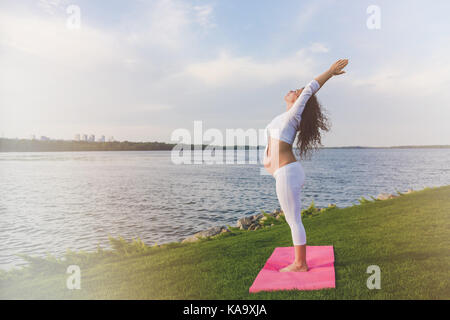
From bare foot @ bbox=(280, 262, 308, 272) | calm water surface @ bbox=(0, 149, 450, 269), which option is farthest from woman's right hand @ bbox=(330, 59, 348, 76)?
calm water surface @ bbox=(0, 149, 450, 269)

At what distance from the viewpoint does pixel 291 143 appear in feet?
13.1

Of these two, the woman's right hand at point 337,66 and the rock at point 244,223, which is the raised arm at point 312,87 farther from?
the rock at point 244,223

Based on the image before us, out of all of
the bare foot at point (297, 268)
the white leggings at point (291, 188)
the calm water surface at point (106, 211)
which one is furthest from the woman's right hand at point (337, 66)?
the calm water surface at point (106, 211)

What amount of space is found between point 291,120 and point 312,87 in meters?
0.46

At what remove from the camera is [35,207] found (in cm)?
1636

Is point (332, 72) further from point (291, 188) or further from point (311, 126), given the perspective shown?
point (291, 188)

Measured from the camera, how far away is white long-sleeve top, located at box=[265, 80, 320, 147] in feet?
12.6

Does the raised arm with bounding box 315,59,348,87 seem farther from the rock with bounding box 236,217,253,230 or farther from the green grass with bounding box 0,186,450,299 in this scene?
the rock with bounding box 236,217,253,230

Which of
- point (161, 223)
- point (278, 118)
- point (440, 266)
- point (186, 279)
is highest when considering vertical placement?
point (278, 118)

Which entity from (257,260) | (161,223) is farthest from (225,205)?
(257,260)

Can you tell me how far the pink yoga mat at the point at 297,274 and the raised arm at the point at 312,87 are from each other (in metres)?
1.91

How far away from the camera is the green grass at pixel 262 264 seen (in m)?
3.67
